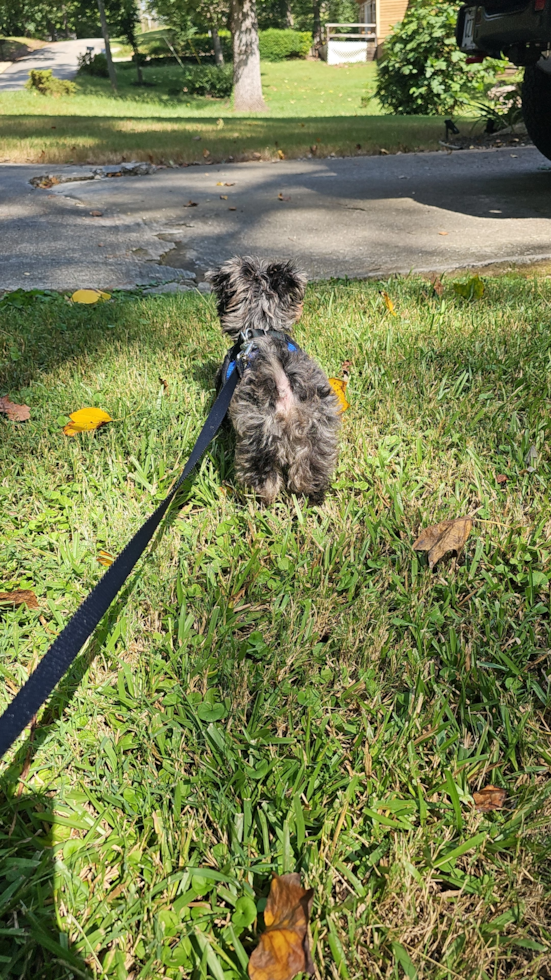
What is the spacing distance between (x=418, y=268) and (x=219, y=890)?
5.06 metres

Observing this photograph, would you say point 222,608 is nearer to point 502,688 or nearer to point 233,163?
point 502,688

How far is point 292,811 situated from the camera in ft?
5.48

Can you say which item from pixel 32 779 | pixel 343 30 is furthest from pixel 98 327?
pixel 343 30

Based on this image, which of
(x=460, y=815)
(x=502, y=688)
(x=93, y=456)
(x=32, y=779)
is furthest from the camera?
(x=93, y=456)

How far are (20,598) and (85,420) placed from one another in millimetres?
1289

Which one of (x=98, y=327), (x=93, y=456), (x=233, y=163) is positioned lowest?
(x=93, y=456)

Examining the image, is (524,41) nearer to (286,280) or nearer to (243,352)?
(286,280)

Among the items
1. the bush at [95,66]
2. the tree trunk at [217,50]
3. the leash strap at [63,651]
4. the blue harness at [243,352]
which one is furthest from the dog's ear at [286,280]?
the bush at [95,66]

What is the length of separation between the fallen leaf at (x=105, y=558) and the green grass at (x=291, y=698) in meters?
0.03

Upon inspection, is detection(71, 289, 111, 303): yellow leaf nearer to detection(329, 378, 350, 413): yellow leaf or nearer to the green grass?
the green grass

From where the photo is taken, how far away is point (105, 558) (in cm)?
262

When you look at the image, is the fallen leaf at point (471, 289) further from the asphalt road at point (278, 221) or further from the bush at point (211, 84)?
the bush at point (211, 84)

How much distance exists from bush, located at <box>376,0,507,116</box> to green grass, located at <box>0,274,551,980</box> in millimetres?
15797

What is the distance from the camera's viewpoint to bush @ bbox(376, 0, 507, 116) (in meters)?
15.5
